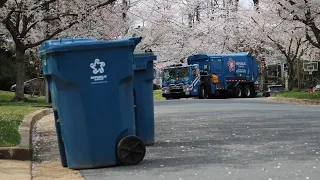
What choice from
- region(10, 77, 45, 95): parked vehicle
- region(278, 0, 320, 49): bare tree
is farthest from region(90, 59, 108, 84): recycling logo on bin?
region(10, 77, 45, 95): parked vehicle

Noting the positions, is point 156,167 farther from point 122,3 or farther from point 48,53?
point 122,3

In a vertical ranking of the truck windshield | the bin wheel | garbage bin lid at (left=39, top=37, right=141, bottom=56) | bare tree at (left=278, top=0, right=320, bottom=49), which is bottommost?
the bin wheel

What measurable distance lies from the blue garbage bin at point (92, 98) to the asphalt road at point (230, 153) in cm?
25

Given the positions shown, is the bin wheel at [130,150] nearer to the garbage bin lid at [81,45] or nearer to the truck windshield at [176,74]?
the garbage bin lid at [81,45]

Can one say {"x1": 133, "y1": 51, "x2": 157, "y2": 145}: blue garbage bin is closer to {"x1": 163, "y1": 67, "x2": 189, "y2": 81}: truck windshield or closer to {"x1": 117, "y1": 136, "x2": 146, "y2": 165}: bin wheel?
{"x1": 117, "y1": 136, "x2": 146, "y2": 165}: bin wheel

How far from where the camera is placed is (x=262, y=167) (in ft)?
21.2

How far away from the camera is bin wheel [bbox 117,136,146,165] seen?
6.87 meters

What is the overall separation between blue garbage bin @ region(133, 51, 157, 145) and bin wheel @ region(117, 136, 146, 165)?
1.46 m

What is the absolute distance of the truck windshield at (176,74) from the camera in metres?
36.5

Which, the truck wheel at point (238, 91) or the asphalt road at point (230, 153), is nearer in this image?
the asphalt road at point (230, 153)

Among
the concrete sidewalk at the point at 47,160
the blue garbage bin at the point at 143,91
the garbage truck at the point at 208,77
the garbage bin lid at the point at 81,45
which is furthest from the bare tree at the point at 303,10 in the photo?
the garbage bin lid at the point at 81,45

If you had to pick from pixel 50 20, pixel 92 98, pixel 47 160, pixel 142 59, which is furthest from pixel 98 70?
pixel 50 20

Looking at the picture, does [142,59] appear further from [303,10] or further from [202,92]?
[202,92]

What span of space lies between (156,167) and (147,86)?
6.31 feet
